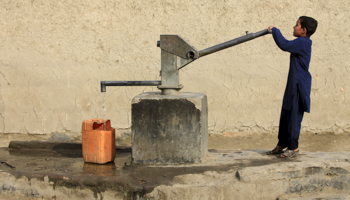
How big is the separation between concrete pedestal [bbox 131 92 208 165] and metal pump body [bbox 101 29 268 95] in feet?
0.48

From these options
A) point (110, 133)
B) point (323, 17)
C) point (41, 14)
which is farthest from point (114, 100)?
point (323, 17)

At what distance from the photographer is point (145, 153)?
3492 mm

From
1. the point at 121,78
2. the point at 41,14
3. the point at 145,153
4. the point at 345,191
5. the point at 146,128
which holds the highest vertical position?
the point at 41,14

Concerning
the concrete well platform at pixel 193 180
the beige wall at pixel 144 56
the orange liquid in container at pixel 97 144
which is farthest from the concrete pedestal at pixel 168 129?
the beige wall at pixel 144 56

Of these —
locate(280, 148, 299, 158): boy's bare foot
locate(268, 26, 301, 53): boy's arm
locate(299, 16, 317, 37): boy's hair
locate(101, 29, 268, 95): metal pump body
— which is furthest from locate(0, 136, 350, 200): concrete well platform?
locate(299, 16, 317, 37): boy's hair

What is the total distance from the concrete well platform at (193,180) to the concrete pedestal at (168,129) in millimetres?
94

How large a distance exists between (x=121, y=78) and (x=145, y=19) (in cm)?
93

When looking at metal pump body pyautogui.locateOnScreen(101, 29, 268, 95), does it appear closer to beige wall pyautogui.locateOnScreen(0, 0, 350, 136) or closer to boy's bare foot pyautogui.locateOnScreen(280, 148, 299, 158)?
boy's bare foot pyautogui.locateOnScreen(280, 148, 299, 158)

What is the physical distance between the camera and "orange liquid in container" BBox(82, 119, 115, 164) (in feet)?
11.9

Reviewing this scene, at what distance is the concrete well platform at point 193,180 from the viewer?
3.11 metres

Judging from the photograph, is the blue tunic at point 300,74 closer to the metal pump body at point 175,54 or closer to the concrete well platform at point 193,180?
the metal pump body at point 175,54

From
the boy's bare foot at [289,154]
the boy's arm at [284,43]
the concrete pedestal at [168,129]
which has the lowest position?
the boy's bare foot at [289,154]

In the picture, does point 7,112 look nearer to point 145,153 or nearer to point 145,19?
point 145,19

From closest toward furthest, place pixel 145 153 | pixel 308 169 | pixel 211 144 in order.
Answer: pixel 308 169
pixel 145 153
pixel 211 144
